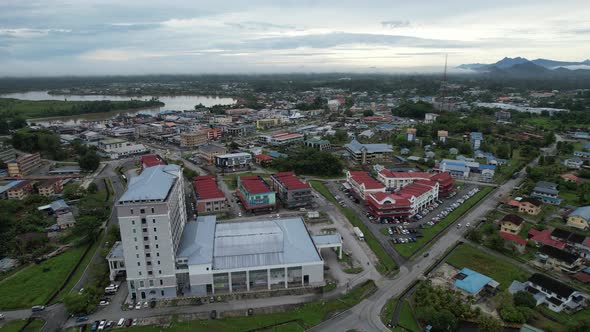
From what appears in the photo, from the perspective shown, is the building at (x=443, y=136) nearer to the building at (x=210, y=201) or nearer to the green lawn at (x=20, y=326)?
the building at (x=210, y=201)

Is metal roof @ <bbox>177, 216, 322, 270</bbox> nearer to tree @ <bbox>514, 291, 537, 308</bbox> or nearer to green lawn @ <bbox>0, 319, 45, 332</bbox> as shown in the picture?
green lawn @ <bbox>0, 319, 45, 332</bbox>

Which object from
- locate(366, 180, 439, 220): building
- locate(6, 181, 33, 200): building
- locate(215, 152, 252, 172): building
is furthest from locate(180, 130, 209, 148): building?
locate(366, 180, 439, 220): building

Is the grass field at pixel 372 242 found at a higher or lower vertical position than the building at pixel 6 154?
lower

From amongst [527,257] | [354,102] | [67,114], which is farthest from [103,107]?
[527,257]

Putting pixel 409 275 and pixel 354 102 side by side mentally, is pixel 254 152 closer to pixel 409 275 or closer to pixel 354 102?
pixel 409 275

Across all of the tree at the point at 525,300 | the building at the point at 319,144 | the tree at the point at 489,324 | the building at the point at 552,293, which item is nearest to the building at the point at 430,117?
the building at the point at 319,144
